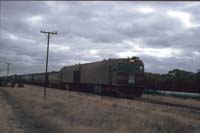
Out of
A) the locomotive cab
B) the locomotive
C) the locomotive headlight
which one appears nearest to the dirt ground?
the locomotive cab

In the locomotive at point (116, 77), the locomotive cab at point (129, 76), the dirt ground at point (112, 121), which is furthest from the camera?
the locomotive at point (116, 77)

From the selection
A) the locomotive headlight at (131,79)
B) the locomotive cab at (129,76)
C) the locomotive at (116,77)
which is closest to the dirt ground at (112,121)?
the locomotive cab at (129,76)

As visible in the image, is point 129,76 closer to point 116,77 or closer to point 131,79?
point 131,79

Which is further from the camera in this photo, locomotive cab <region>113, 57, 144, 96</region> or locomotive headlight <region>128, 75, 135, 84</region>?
locomotive headlight <region>128, 75, 135, 84</region>

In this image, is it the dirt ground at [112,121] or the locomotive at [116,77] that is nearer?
the dirt ground at [112,121]

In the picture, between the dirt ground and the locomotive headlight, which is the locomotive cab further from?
the dirt ground

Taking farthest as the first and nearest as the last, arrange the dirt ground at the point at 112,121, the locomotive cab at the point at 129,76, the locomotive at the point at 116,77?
the locomotive at the point at 116,77 < the locomotive cab at the point at 129,76 < the dirt ground at the point at 112,121

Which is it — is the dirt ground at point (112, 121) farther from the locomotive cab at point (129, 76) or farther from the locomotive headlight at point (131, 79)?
the locomotive headlight at point (131, 79)

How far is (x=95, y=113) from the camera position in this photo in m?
22.5

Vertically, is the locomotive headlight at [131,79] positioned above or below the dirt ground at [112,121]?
above

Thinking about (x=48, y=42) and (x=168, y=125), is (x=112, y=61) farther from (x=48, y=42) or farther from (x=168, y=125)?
(x=168, y=125)

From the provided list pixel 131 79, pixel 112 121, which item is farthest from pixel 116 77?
pixel 112 121

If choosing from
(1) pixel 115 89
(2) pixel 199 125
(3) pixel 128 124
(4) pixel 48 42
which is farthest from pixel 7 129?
(4) pixel 48 42

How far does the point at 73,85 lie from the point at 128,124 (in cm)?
3717
